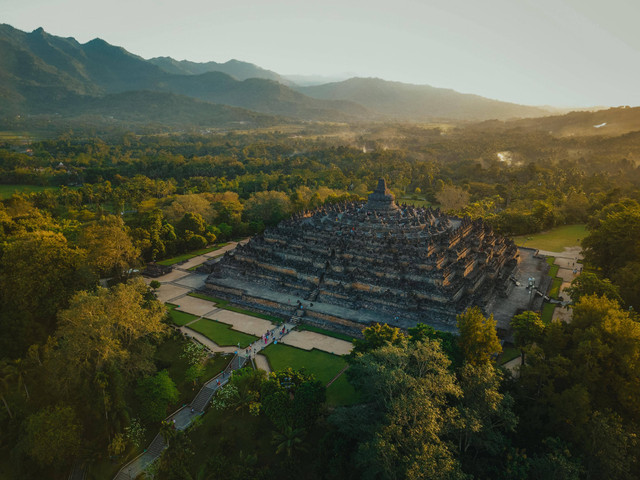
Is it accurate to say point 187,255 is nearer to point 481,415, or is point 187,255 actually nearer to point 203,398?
point 203,398

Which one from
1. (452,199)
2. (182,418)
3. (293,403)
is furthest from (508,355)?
(452,199)

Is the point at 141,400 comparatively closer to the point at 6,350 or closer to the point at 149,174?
the point at 6,350

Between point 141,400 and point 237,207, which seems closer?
point 141,400

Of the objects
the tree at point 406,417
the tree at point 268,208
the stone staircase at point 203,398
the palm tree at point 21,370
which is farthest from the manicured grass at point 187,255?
the tree at point 406,417

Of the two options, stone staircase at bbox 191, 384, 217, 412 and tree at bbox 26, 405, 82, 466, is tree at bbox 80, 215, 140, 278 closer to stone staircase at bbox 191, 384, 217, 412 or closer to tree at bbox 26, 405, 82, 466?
tree at bbox 26, 405, 82, 466

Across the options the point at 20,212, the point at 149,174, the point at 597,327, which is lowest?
the point at 149,174

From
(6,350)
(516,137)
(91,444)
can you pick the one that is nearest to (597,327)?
(91,444)

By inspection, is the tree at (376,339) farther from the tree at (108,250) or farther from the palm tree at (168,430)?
the tree at (108,250)
